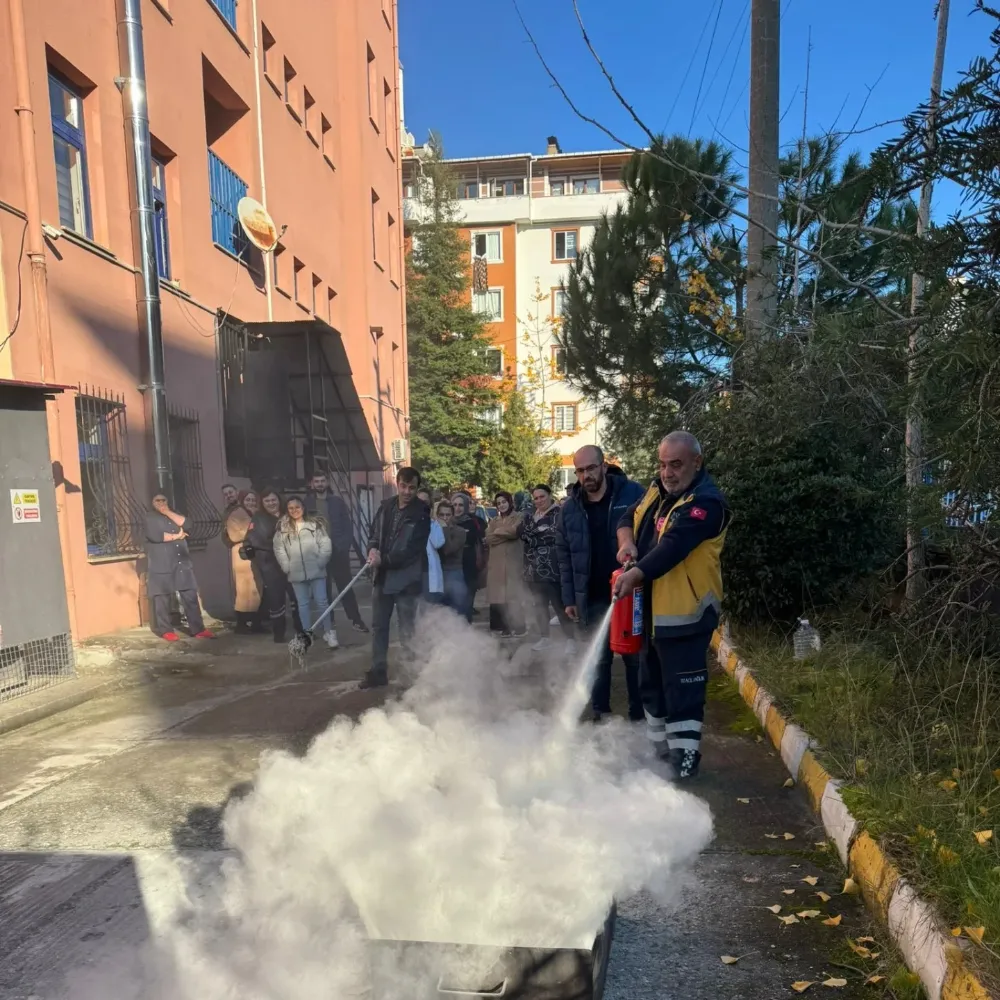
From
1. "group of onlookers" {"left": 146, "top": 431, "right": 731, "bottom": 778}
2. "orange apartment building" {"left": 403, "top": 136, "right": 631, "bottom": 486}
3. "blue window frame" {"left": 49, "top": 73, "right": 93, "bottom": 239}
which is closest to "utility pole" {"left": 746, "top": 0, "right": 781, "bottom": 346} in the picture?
"group of onlookers" {"left": 146, "top": 431, "right": 731, "bottom": 778}

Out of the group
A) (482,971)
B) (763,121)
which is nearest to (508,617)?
→ (763,121)

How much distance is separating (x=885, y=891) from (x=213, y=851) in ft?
9.08

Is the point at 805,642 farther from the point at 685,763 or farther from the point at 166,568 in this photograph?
the point at 166,568

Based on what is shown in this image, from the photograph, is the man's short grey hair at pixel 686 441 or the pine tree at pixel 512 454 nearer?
the man's short grey hair at pixel 686 441

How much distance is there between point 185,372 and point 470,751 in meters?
8.66

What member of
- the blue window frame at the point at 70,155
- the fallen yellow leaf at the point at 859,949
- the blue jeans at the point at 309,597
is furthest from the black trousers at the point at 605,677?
the blue window frame at the point at 70,155

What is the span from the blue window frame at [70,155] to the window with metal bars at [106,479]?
76.1 inches

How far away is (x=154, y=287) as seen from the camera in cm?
951

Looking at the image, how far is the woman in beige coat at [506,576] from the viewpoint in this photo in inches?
308

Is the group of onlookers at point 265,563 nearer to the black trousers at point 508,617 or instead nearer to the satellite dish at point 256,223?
the black trousers at point 508,617

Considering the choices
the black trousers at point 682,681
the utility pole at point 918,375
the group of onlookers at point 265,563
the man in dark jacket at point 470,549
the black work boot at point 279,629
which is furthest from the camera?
the black work boot at point 279,629

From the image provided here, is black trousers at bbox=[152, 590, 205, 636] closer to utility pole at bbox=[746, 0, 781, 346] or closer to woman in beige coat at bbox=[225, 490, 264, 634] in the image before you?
woman in beige coat at bbox=[225, 490, 264, 634]

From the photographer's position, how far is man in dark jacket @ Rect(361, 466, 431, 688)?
6359mm

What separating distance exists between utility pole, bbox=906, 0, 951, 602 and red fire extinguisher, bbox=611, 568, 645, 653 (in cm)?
140
